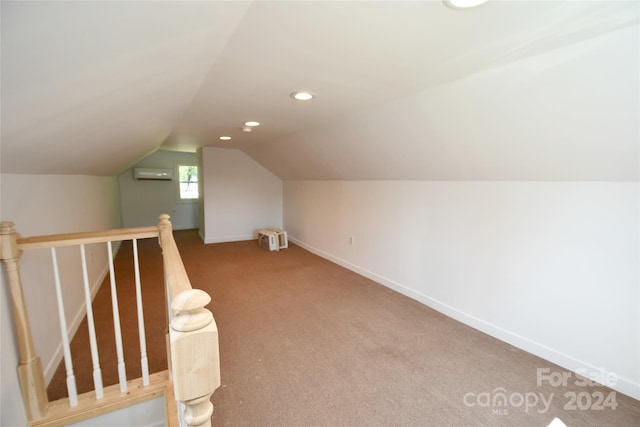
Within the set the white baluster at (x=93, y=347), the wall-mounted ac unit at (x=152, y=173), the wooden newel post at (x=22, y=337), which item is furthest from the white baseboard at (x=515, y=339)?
the wall-mounted ac unit at (x=152, y=173)

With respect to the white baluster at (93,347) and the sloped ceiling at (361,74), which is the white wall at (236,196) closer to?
the sloped ceiling at (361,74)

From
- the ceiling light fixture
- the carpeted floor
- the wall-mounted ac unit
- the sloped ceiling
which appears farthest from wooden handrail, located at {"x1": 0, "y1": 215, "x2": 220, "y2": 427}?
the wall-mounted ac unit

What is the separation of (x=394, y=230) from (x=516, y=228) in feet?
4.26

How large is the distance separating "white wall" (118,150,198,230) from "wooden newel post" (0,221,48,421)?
578 cm

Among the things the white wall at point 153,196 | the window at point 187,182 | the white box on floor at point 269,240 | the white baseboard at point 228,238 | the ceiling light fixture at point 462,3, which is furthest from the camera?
the window at point 187,182

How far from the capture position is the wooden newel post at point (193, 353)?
2.09ft

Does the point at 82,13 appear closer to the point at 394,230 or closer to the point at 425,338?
the point at 425,338

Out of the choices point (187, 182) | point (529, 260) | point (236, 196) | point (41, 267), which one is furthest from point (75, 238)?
point (187, 182)

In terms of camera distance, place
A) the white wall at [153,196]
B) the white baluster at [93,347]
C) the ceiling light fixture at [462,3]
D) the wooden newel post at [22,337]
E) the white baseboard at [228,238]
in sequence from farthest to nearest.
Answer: the white wall at [153,196], the white baseboard at [228,238], the white baluster at [93,347], the wooden newel post at [22,337], the ceiling light fixture at [462,3]

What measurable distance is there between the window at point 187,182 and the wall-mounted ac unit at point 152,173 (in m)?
0.32

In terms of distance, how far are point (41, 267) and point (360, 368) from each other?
2206mm

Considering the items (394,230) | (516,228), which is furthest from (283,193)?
(516,228)

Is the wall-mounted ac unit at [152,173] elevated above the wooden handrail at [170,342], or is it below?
above

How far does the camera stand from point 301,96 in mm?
2111
